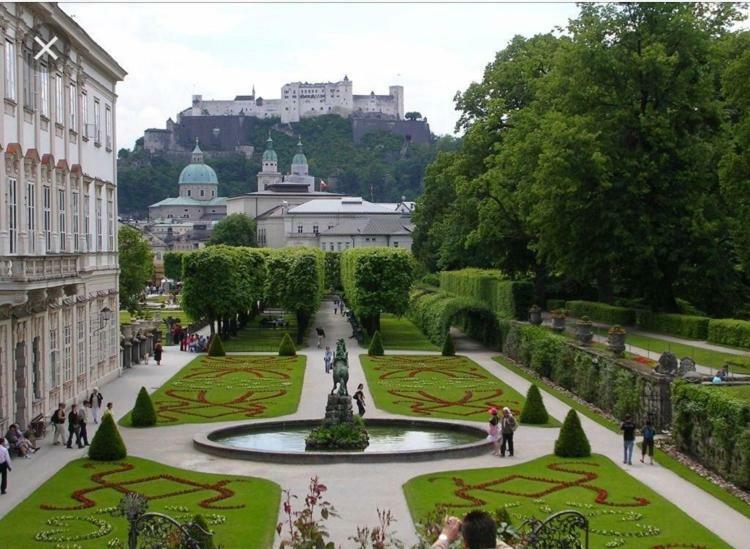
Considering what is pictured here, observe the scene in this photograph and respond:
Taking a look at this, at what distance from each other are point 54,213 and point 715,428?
2051cm

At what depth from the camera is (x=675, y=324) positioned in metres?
44.8

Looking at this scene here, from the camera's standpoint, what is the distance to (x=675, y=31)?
151 feet

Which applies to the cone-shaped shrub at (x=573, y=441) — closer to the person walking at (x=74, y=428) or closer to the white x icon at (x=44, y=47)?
the person walking at (x=74, y=428)

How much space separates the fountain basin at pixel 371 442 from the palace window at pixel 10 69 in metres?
10.2

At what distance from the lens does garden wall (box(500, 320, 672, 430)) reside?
31.4 meters

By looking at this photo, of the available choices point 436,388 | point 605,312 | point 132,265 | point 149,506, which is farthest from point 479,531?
point 132,265

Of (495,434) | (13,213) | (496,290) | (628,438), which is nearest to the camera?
(628,438)

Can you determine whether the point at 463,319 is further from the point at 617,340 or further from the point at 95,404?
the point at 95,404

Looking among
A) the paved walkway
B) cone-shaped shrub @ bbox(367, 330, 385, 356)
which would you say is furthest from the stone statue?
cone-shaped shrub @ bbox(367, 330, 385, 356)

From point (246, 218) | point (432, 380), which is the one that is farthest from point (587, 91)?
point (246, 218)

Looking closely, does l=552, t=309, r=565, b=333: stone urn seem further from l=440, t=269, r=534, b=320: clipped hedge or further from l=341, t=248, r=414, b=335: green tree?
l=341, t=248, r=414, b=335: green tree

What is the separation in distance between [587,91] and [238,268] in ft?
87.0

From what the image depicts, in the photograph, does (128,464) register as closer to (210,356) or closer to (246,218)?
(210,356)

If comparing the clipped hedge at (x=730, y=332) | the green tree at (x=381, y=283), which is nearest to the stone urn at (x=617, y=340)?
the clipped hedge at (x=730, y=332)
